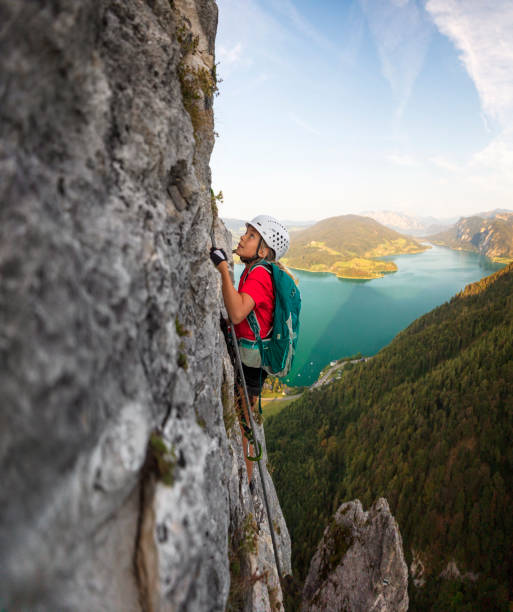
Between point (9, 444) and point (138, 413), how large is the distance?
0.68 metres

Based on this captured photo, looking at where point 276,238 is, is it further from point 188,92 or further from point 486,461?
point 486,461

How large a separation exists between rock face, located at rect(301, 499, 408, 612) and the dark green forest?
20828mm

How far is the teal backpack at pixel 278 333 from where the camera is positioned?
377 cm

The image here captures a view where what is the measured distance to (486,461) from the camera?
4397cm

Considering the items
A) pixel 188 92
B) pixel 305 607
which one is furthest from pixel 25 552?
pixel 305 607

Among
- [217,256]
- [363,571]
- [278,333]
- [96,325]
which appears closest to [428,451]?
[363,571]

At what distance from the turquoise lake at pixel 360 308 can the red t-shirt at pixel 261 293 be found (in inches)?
2466

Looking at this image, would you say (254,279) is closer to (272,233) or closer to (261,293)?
(261,293)

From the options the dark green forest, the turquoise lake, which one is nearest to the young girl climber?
the dark green forest

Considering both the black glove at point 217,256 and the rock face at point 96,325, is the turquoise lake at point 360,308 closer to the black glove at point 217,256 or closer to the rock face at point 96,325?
the black glove at point 217,256

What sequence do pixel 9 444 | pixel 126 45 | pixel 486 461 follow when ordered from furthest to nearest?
pixel 486 461 < pixel 126 45 < pixel 9 444

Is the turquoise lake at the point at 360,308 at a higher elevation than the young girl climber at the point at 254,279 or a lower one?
lower

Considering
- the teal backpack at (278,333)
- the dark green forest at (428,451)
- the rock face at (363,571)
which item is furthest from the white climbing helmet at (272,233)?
the dark green forest at (428,451)

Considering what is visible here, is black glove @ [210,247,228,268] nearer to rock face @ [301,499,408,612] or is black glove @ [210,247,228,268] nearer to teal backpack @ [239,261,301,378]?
teal backpack @ [239,261,301,378]
